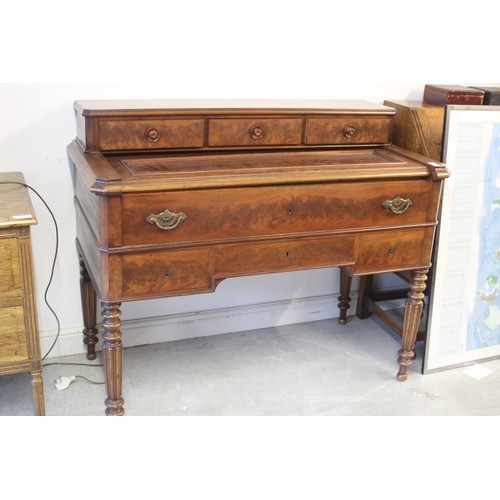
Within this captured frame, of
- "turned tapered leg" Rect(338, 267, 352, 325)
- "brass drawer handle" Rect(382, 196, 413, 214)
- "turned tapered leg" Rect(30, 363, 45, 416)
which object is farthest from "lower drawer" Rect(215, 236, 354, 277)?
"turned tapered leg" Rect(338, 267, 352, 325)

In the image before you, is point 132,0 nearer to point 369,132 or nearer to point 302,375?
point 369,132

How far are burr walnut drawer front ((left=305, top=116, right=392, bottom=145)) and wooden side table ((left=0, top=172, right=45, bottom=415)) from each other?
3.69 ft

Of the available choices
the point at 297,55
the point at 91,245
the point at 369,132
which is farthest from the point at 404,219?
the point at 91,245

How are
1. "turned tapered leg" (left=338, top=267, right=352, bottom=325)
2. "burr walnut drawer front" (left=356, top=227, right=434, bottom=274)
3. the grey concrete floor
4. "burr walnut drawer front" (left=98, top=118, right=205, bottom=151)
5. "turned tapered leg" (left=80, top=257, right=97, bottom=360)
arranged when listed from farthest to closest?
"turned tapered leg" (left=338, top=267, right=352, bottom=325)
"turned tapered leg" (left=80, top=257, right=97, bottom=360)
the grey concrete floor
"burr walnut drawer front" (left=356, top=227, right=434, bottom=274)
"burr walnut drawer front" (left=98, top=118, right=205, bottom=151)

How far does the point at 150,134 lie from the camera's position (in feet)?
7.59

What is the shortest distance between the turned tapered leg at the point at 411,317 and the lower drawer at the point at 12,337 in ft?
4.88

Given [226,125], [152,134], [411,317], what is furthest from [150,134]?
[411,317]

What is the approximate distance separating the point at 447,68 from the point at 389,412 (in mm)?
1664

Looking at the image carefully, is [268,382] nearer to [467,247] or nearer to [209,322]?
[209,322]

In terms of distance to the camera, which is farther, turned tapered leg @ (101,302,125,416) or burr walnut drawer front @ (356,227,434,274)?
burr walnut drawer front @ (356,227,434,274)

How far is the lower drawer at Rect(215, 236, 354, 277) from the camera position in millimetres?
2219

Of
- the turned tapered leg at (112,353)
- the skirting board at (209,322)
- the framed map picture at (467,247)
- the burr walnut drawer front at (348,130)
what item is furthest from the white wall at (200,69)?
the turned tapered leg at (112,353)

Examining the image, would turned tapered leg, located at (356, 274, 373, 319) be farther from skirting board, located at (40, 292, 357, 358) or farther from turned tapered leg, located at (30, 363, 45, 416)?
turned tapered leg, located at (30, 363, 45, 416)

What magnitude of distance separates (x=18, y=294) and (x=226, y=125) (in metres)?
0.96
